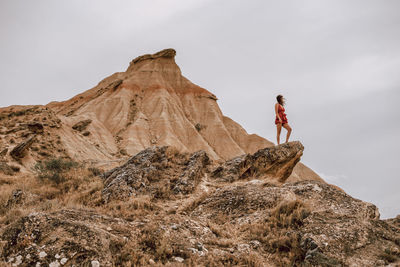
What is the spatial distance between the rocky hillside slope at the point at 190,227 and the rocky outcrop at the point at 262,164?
1.53 m

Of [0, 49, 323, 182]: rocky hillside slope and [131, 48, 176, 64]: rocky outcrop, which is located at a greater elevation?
[131, 48, 176, 64]: rocky outcrop

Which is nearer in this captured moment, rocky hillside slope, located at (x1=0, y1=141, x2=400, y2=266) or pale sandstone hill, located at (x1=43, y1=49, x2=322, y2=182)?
rocky hillside slope, located at (x1=0, y1=141, x2=400, y2=266)

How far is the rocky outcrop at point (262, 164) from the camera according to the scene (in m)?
9.82

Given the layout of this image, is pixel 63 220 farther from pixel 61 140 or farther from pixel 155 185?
pixel 61 140

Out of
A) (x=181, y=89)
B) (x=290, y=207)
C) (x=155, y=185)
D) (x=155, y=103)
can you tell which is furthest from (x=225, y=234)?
(x=181, y=89)

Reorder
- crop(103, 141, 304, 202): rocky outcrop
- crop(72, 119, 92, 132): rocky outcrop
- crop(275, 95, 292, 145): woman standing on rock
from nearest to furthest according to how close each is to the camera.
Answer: crop(103, 141, 304, 202): rocky outcrop → crop(275, 95, 292, 145): woman standing on rock → crop(72, 119, 92, 132): rocky outcrop

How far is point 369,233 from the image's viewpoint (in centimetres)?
466

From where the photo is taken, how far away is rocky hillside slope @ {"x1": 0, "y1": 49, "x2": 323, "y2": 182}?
23.8 m

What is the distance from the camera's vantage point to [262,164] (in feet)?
33.1

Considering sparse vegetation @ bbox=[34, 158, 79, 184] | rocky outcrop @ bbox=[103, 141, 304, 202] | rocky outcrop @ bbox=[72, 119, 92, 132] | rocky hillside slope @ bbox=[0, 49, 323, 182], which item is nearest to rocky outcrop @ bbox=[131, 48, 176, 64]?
rocky hillside slope @ bbox=[0, 49, 323, 182]

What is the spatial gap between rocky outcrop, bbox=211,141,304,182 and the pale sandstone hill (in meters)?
23.5

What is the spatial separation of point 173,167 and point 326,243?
6.56 meters

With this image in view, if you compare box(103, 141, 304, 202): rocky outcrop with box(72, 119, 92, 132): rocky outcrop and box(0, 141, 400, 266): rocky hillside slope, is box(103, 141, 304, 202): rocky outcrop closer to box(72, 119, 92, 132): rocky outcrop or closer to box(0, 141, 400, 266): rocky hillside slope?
box(0, 141, 400, 266): rocky hillside slope

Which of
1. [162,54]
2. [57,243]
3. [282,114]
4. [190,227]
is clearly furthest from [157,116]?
[57,243]
